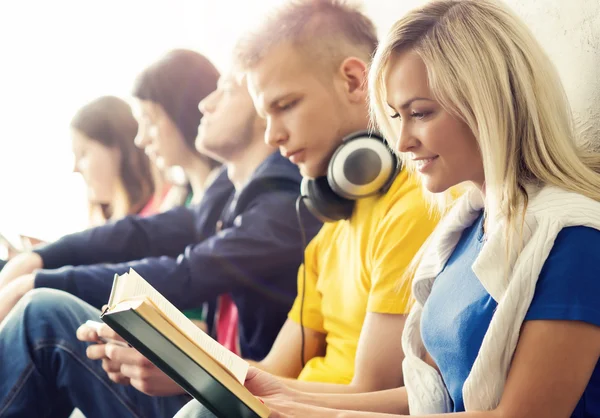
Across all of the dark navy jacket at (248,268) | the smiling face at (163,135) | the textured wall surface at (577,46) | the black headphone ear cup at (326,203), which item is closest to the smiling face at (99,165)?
the smiling face at (163,135)

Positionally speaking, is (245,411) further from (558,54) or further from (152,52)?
(152,52)

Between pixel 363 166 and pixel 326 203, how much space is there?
0.10 metres

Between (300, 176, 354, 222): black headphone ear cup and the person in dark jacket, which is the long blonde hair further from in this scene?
the person in dark jacket

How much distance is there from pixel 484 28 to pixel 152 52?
7.25 ft

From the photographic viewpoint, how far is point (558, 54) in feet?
3.70

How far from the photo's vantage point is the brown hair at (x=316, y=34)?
55.6 inches

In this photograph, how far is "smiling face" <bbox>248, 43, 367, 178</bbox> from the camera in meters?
1.33

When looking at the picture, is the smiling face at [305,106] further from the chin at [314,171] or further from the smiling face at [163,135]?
the smiling face at [163,135]

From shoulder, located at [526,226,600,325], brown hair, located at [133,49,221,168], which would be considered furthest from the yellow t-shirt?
brown hair, located at [133,49,221,168]

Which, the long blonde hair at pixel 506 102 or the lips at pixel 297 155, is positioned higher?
the long blonde hair at pixel 506 102

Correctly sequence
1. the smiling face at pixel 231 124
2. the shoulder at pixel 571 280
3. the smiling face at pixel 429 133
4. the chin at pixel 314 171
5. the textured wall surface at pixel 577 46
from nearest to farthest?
the shoulder at pixel 571 280 → the smiling face at pixel 429 133 → the textured wall surface at pixel 577 46 → the chin at pixel 314 171 → the smiling face at pixel 231 124

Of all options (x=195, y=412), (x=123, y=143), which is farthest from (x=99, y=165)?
(x=195, y=412)

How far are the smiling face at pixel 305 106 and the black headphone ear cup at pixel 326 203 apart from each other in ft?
0.12

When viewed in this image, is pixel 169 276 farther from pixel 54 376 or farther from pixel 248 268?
pixel 54 376
